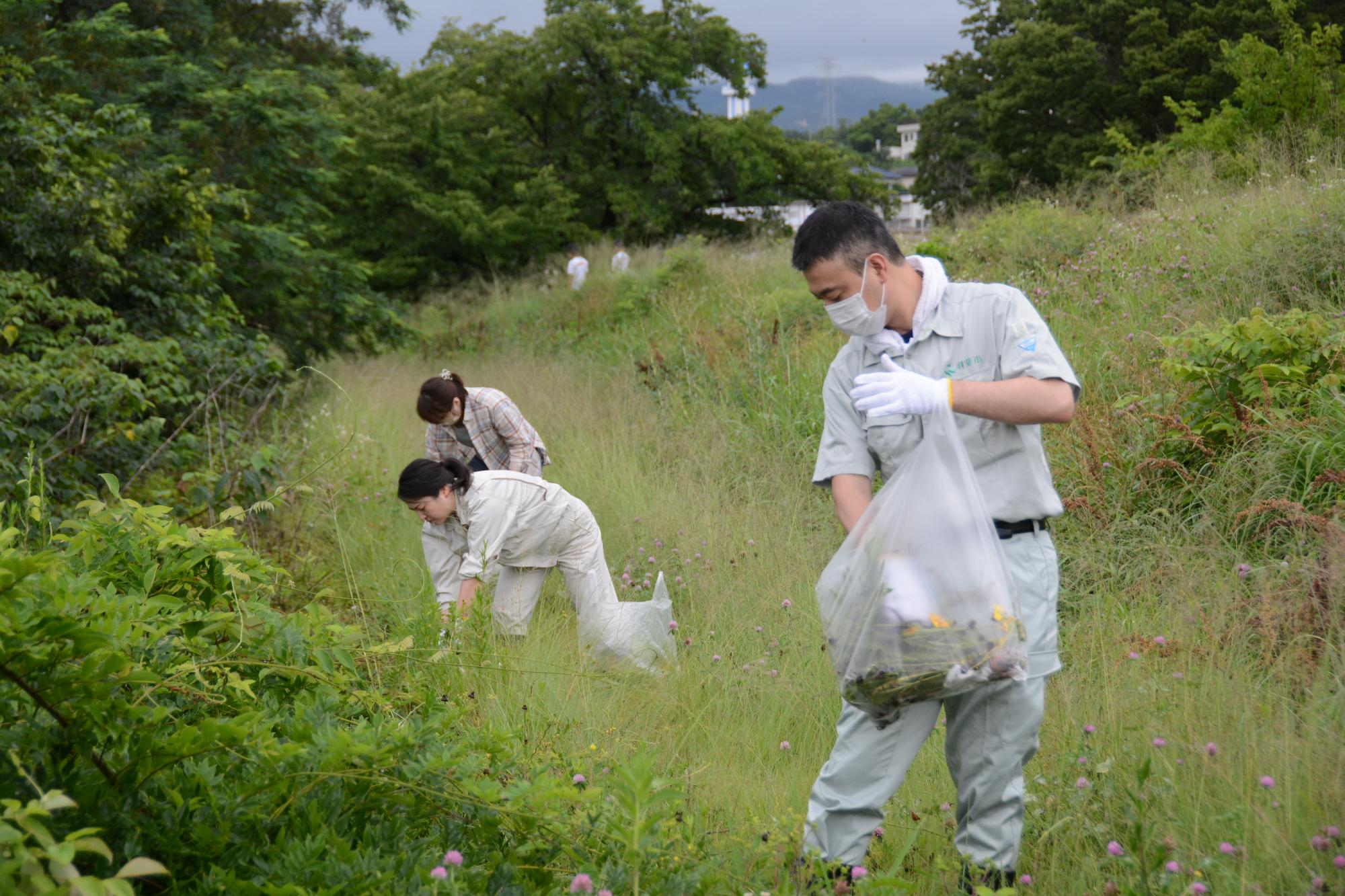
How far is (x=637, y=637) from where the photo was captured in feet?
14.3

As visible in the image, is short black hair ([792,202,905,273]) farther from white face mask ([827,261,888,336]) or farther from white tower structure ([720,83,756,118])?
white tower structure ([720,83,756,118])

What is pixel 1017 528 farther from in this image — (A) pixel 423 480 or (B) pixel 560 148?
(B) pixel 560 148

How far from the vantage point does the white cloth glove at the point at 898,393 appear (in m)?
2.33

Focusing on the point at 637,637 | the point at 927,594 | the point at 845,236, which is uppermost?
the point at 845,236

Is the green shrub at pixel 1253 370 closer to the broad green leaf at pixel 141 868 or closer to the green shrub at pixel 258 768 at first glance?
the green shrub at pixel 258 768

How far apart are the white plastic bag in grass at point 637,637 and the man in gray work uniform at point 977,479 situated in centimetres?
176

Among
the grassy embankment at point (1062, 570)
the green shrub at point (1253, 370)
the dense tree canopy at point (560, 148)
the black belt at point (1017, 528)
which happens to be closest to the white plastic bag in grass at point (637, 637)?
the grassy embankment at point (1062, 570)

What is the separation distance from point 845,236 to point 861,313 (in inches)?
7.3

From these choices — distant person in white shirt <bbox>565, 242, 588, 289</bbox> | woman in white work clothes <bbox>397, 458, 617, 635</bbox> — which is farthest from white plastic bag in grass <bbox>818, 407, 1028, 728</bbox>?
distant person in white shirt <bbox>565, 242, 588, 289</bbox>

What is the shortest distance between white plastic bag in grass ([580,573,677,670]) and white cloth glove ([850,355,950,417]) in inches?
81.7

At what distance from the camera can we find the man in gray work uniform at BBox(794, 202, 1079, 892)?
2.43 meters

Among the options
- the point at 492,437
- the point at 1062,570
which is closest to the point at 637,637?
the point at 492,437

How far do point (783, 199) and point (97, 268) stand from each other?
62.8 ft

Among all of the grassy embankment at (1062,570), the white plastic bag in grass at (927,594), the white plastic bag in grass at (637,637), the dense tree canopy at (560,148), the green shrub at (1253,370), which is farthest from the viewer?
the dense tree canopy at (560,148)
